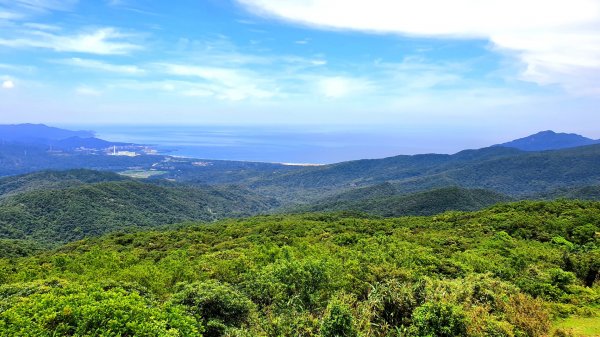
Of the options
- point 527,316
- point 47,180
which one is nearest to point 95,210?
point 47,180

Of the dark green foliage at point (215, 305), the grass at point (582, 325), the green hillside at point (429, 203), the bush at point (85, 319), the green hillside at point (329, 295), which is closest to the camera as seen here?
the bush at point (85, 319)

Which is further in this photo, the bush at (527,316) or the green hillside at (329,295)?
the bush at (527,316)

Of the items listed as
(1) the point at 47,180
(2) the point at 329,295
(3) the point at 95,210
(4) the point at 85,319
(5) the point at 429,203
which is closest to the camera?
(4) the point at 85,319

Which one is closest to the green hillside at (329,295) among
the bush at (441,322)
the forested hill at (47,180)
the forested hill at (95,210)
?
the bush at (441,322)

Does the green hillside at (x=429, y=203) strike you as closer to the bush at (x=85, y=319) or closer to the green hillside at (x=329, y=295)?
the green hillside at (x=329, y=295)

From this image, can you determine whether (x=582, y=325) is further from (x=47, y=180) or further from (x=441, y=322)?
(x=47, y=180)

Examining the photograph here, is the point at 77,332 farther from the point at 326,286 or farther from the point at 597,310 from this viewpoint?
the point at 597,310

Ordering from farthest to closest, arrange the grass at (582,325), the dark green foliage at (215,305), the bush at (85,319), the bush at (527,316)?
the dark green foliage at (215,305) < the grass at (582,325) < the bush at (527,316) < the bush at (85,319)
